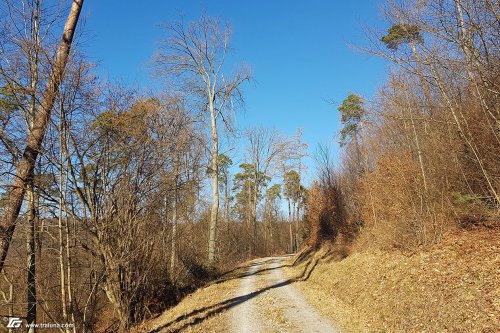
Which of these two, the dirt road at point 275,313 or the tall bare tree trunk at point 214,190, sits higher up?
the tall bare tree trunk at point 214,190

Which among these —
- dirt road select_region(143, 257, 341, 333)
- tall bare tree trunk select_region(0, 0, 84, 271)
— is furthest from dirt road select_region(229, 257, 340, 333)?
tall bare tree trunk select_region(0, 0, 84, 271)

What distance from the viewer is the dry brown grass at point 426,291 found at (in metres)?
6.59

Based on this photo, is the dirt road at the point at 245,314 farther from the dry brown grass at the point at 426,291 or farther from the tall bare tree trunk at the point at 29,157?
the tall bare tree trunk at the point at 29,157

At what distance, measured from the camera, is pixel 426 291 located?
8156 millimetres

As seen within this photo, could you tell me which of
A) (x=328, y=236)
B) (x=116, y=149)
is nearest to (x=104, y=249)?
(x=116, y=149)

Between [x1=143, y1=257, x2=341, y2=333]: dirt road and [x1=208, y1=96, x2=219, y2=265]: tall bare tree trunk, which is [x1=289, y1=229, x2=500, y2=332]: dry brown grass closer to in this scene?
[x1=143, y1=257, x2=341, y2=333]: dirt road

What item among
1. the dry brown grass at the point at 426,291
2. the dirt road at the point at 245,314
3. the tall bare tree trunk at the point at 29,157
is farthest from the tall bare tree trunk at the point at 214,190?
the tall bare tree trunk at the point at 29,157

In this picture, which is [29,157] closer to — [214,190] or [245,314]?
[245,314]

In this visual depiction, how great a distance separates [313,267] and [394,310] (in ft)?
35.0

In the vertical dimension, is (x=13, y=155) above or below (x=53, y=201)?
above

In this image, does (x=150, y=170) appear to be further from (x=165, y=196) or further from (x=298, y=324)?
(x=298, y=324)

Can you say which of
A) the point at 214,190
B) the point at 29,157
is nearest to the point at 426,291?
the point at 29,157

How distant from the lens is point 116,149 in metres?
8.78

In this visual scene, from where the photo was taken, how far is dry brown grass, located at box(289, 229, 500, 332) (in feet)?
21.6
